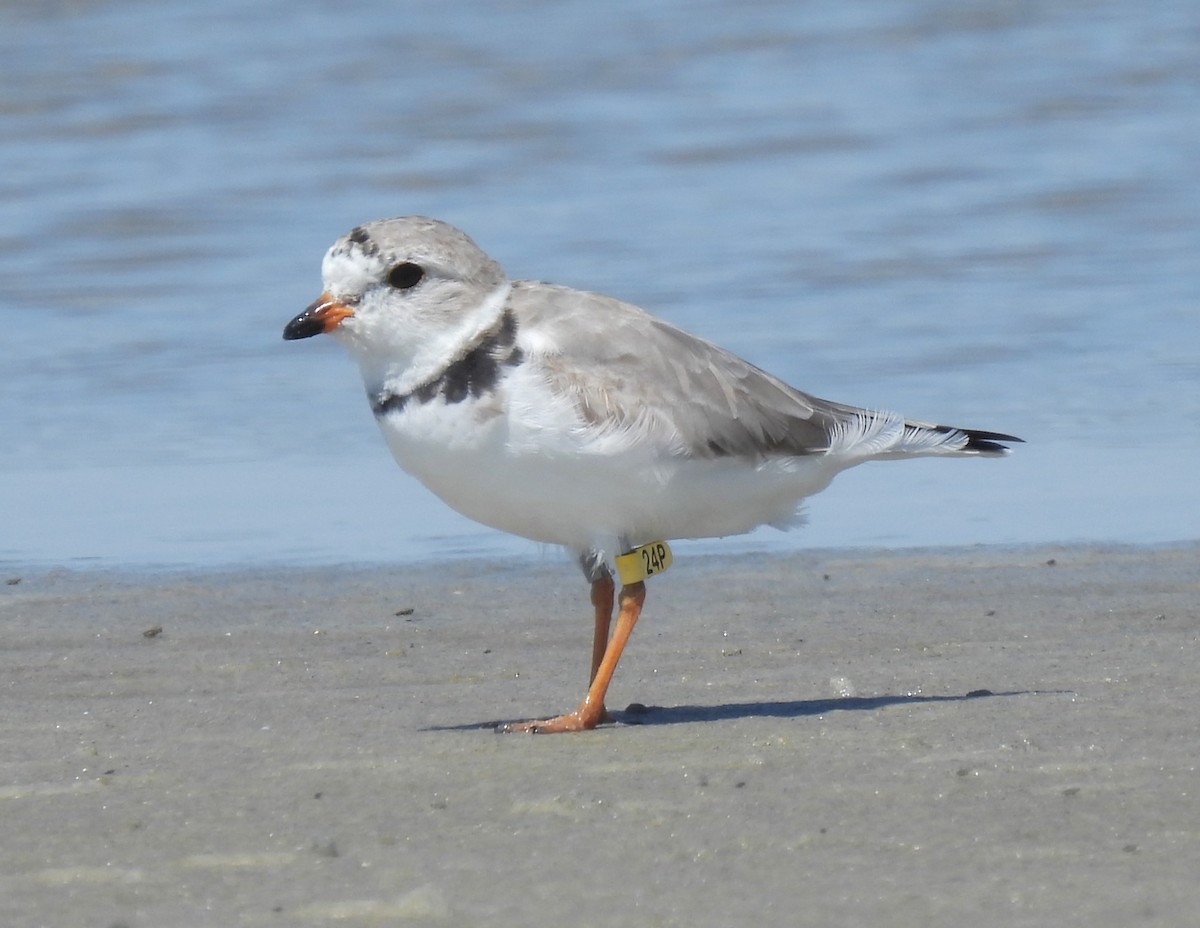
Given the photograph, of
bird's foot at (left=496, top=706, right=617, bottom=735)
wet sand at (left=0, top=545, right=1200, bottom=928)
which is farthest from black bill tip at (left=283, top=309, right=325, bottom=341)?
bird's foot at (left=496, top=706, right=617, bottom=735)

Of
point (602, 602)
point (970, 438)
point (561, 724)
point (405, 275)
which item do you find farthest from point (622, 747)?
point (970, 438)

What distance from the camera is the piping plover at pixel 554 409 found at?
5.06m

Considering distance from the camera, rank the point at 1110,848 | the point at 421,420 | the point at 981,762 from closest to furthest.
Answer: the point at 1110,848 → the point at 981,762 → the point at 421,420

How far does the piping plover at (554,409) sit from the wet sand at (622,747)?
509 mm

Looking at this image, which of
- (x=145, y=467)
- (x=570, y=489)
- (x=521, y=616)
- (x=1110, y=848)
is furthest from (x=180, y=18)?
(x=1110, y=848)

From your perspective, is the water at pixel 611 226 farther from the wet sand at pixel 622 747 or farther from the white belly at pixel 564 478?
the white belly at pixel 564 478

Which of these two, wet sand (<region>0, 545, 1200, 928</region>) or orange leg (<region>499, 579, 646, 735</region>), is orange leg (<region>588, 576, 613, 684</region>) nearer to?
orange leg (<region>499, 579, 646, 735</region>)

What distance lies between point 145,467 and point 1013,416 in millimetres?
3638

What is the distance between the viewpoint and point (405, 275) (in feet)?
17.1

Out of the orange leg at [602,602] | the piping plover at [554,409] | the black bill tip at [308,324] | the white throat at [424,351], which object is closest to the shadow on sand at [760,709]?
the piping plover at [554,409]

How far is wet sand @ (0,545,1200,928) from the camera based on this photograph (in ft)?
12.3

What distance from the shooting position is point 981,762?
4.56 m

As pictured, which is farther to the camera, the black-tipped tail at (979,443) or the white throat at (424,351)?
the black-tipped tail at (979,443)

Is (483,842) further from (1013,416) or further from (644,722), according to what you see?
(1013,416)
